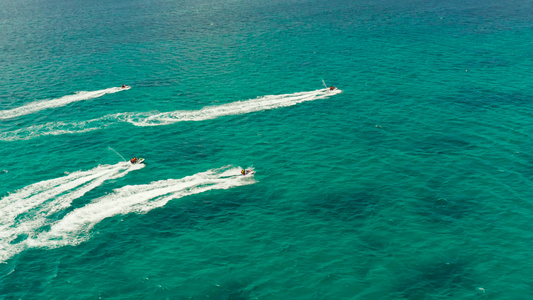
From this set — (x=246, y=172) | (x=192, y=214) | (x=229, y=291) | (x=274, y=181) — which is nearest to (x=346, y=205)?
(x=274, y=181)

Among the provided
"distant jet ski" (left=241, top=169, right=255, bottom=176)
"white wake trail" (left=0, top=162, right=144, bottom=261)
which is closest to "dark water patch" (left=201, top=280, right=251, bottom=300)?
"distant jet ski" (left=241, top=169, right=255, bottom=176)

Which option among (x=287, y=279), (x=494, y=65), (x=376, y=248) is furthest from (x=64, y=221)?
(x=494, y=65)

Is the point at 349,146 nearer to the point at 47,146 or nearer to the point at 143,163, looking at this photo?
the point at 143,163

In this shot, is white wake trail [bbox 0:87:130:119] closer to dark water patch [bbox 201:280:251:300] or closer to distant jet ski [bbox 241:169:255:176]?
distant jet ski [bbox 241:169:255:176]

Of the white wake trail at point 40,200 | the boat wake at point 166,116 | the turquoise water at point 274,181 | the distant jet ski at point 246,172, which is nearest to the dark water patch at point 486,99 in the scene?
the turquoise water at point 274,181

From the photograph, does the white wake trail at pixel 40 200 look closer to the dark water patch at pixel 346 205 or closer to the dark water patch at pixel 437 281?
the dark water patch at pixel 346 205

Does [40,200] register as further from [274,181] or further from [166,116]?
[274,181]

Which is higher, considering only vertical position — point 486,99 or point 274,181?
point 486,99
